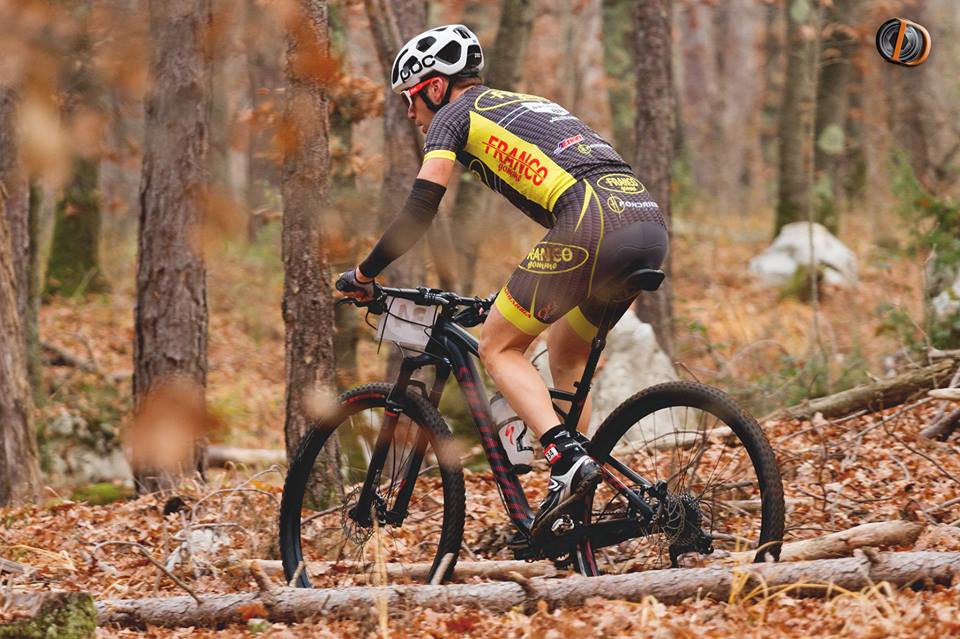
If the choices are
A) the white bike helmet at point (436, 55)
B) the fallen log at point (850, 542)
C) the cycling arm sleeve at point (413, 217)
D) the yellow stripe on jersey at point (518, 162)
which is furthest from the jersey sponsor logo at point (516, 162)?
the fallen log at point (850, 542)

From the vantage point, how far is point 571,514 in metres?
5.07

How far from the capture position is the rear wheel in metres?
5.12

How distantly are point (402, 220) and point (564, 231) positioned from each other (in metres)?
0.70

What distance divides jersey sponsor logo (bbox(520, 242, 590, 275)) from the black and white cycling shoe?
80cm

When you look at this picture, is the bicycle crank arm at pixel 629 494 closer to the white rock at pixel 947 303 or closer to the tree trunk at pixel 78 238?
the white rock at pixel 947 303

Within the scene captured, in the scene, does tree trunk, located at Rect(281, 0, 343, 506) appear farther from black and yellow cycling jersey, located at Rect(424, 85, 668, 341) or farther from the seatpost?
the seatpost

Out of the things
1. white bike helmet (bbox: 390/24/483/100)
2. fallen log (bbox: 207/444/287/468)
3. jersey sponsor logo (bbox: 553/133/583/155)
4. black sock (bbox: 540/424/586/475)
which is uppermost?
white bike helmet (bbox: 390/24/483/100)

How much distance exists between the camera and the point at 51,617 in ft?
→ 14.0

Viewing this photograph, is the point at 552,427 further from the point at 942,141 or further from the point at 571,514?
the point at 942,141

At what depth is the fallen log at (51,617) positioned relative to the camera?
4.23 metres

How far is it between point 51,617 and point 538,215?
261cm

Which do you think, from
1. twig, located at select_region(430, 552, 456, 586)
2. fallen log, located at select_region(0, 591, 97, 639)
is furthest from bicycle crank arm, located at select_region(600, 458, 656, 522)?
fallen log, located at select_region(0, 591, 97, 639)

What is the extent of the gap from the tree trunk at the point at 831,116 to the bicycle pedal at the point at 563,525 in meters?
14.3

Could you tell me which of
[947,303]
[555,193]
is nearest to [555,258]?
[555,193]
